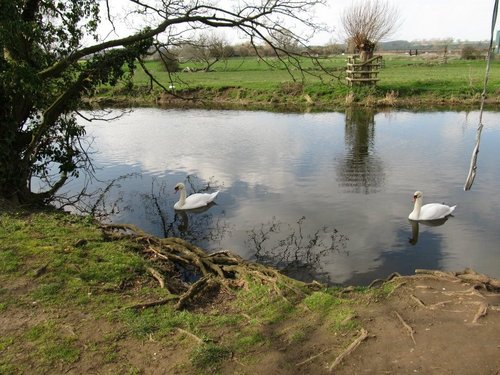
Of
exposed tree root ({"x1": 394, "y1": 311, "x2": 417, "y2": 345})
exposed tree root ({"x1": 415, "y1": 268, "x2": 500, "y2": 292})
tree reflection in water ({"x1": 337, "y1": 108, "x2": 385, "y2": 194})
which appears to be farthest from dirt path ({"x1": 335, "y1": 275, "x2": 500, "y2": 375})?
tree reflection in water ({"x1": 337, "y1": 108, "x2": 385, "y2": 194})

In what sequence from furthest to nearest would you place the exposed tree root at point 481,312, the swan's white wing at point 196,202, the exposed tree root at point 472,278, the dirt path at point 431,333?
the swan's white wing at point 196,202 < the exposed tree root at point 472,278 < the exposed tree root at point 481,312 < the dirt path at point 431,333

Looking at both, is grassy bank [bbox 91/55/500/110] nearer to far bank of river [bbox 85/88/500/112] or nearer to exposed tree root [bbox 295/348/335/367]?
far bank of river [bbox 85/88/500/112]

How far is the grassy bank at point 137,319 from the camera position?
4832 mm

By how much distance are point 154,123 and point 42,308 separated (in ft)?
73.7

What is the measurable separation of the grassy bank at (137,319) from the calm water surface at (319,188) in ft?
8.80

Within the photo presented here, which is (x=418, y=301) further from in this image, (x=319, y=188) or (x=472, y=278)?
(x=319, y=188)

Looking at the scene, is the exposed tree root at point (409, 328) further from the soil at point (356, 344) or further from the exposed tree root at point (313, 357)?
the exposed tree root at point (313, 357)

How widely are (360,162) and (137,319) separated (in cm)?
1318

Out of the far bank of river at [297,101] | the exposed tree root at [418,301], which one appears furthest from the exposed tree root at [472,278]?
the far bank of river at [297,101]

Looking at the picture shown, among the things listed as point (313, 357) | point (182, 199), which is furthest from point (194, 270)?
point (182, 199)

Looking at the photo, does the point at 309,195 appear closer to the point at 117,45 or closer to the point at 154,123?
the point at 117,45

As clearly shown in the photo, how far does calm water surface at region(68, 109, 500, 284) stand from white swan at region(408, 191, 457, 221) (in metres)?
0.28

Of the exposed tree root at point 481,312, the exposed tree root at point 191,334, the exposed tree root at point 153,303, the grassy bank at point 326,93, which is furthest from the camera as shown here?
the grassy bank at point 326,93

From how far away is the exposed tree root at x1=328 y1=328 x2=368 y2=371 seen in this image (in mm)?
4738
